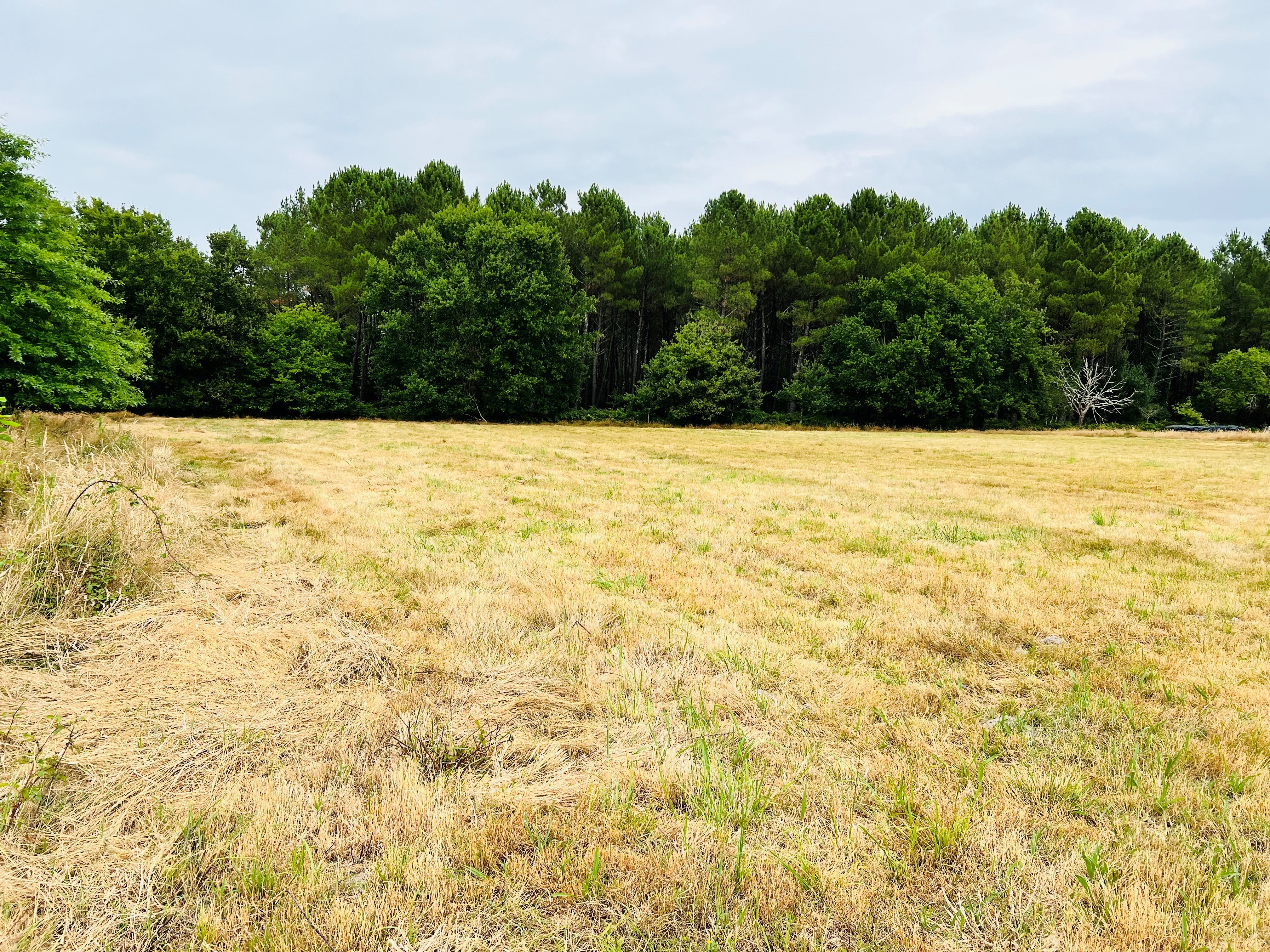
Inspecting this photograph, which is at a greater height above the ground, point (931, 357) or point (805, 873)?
point (931, 357)

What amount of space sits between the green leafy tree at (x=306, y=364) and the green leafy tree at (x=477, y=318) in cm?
269

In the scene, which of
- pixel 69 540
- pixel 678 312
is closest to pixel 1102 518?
pixel 69 540

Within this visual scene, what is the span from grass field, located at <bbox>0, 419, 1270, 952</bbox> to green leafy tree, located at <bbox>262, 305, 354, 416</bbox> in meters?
31.9

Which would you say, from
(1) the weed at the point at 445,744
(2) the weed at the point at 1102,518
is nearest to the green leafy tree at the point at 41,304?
(1) the weed at the point at 445,744

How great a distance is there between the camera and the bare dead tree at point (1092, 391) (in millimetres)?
42312

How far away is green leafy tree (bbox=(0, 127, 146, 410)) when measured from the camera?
12.9 metres

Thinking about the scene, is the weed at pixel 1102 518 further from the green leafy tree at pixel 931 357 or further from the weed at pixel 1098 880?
the green leafy tree at pixel 931 357

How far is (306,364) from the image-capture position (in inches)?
1368

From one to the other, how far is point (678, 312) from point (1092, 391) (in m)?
29.9

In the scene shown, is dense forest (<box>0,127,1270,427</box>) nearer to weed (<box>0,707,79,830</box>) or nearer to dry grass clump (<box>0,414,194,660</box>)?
dry grass clump (<box>0,414,194,660</box>)

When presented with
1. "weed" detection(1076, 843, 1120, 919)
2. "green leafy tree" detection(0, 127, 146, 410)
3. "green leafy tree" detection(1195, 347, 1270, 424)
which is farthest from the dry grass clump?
"green leafy tree" detection(1195, 347, 1270, 424)

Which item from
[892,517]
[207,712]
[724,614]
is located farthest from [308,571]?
[892,517]

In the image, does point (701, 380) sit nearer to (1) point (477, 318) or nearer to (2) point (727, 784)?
(1) point (477, 318)

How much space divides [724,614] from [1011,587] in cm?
232
